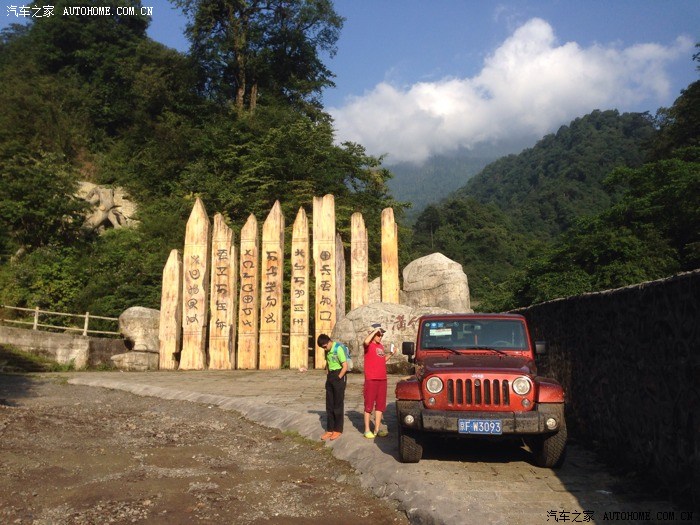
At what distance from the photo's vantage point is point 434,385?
697 centimetres

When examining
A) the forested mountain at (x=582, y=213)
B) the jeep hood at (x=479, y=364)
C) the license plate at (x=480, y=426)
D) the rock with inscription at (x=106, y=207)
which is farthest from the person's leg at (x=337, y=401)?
the rock with inscription at (x=106, y=207)

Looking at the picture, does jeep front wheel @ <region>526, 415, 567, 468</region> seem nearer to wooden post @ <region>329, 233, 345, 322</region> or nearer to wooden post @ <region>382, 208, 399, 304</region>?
wooden post @ <region>329, 233, 345, 322</region>

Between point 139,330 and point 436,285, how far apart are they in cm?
1059

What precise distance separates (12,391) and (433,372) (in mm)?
11517

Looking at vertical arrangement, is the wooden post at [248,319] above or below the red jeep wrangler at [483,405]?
above

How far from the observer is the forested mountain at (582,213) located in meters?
21.8

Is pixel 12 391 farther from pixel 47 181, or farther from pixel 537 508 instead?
pixel 47 181

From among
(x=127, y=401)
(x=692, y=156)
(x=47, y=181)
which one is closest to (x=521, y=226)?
(x=692, y=156)

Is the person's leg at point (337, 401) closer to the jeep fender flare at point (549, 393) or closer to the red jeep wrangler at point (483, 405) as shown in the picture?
the red jeep wrangler at point (483, 405)

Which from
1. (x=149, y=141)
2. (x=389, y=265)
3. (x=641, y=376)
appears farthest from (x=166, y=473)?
(x=149, y=141)

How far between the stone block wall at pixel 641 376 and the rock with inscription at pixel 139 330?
15.8 metres

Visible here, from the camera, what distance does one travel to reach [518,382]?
685cm

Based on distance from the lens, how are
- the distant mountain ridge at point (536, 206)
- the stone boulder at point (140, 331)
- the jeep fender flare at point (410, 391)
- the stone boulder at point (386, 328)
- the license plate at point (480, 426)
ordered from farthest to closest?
the distant mountain ridge at point (536, 206)
the stone boulder at point (140, 331)
the stone boulder at point (386, 328)
the jeep fender flare at point (410, 391)
the license plate at point (480, 426)

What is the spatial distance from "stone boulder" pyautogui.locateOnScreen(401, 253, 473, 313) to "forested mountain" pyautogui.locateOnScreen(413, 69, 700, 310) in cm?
363
